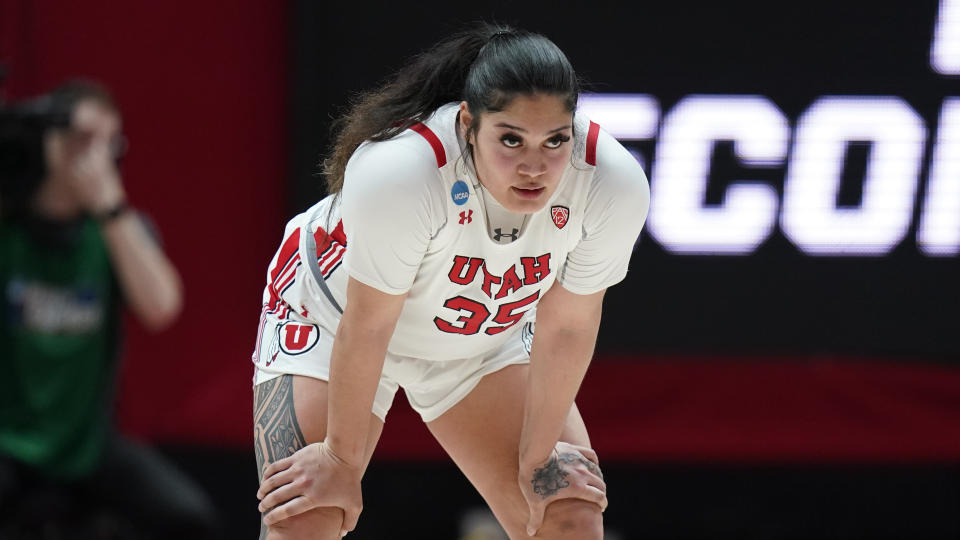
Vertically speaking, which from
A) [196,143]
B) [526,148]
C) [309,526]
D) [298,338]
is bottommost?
[309,526]

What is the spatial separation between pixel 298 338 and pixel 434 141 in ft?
1.79

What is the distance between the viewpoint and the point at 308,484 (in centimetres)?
233

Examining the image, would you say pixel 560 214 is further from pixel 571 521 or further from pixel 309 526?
pixel 309 526

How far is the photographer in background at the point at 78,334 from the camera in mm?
3250

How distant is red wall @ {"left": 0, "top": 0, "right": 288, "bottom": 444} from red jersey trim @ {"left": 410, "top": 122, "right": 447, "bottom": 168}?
1.94 meters

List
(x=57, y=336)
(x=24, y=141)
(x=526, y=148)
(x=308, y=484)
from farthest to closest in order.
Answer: (x=57, y=336)
(x=24, y=141)
(x=308, y=484)
(x=526, y=148)

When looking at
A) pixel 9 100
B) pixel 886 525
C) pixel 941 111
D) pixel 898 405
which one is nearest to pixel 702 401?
pixel 898 405

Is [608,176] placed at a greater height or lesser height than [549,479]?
greater

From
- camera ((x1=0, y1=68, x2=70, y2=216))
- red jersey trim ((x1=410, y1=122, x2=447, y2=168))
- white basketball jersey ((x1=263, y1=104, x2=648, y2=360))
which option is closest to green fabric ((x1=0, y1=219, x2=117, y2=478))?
camera ((x1=0, y1=68, x2=70, y2=216))

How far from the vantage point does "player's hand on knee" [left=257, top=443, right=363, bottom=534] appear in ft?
7.62

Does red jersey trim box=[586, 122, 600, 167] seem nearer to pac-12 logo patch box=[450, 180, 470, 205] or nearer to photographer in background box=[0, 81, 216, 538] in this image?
pac-12 logo patch box=[450, 180, 470, 205]

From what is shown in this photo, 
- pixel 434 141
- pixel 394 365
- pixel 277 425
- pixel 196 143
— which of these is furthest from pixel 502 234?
pixel 196 143

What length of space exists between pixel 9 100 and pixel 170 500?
1.69 m

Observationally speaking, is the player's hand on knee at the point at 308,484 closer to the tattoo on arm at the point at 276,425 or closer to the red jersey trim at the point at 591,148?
the tattoo on arm at the point at 276,425
